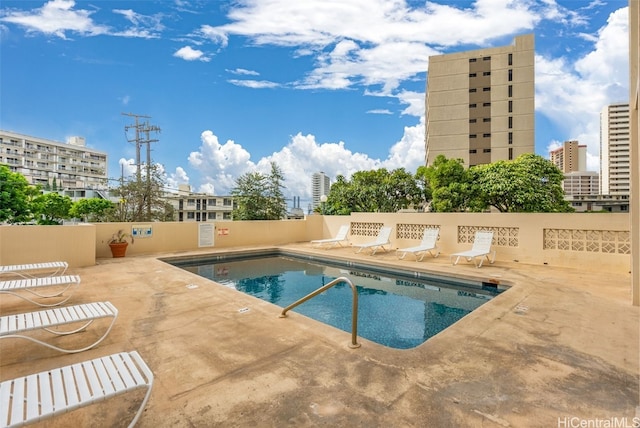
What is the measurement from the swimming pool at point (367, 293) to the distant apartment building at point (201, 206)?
38.0 metres

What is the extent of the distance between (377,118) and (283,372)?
44380mm

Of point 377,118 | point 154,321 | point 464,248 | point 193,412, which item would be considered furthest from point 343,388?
point 377,118

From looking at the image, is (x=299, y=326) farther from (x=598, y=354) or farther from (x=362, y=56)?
(x=362, y=56)

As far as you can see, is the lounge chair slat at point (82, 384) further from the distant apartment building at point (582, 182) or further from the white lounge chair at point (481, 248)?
the distant apartment building at point (582, 182)

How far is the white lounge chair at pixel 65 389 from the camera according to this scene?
65.2 inches

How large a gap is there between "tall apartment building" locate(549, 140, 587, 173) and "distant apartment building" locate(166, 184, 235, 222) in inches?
2908

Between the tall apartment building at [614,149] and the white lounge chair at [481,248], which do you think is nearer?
the white lounge chair at [481,248]

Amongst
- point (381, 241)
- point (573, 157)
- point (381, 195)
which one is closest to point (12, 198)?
point (381, 241)

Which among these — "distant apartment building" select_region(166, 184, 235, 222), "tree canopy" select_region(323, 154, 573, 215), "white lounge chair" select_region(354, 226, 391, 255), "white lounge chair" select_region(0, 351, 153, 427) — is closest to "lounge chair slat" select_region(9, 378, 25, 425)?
"white lounge chair" select_region(0, 351, 153, 427)

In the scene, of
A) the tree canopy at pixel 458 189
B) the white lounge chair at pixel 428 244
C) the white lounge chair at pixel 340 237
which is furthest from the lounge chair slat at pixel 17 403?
the tree canopy at pixel 458 189

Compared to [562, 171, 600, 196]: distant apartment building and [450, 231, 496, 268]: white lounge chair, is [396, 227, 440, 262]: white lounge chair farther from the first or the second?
[562, 171, 600, 196]: distant apartment building

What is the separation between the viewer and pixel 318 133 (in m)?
30.9

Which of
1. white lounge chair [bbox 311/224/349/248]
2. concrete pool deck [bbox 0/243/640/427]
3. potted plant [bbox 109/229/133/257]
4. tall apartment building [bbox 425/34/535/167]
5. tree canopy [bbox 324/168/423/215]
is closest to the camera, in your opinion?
concrete pool deck [bbox 0/243/640/427]

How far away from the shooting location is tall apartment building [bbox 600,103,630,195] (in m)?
27.5
